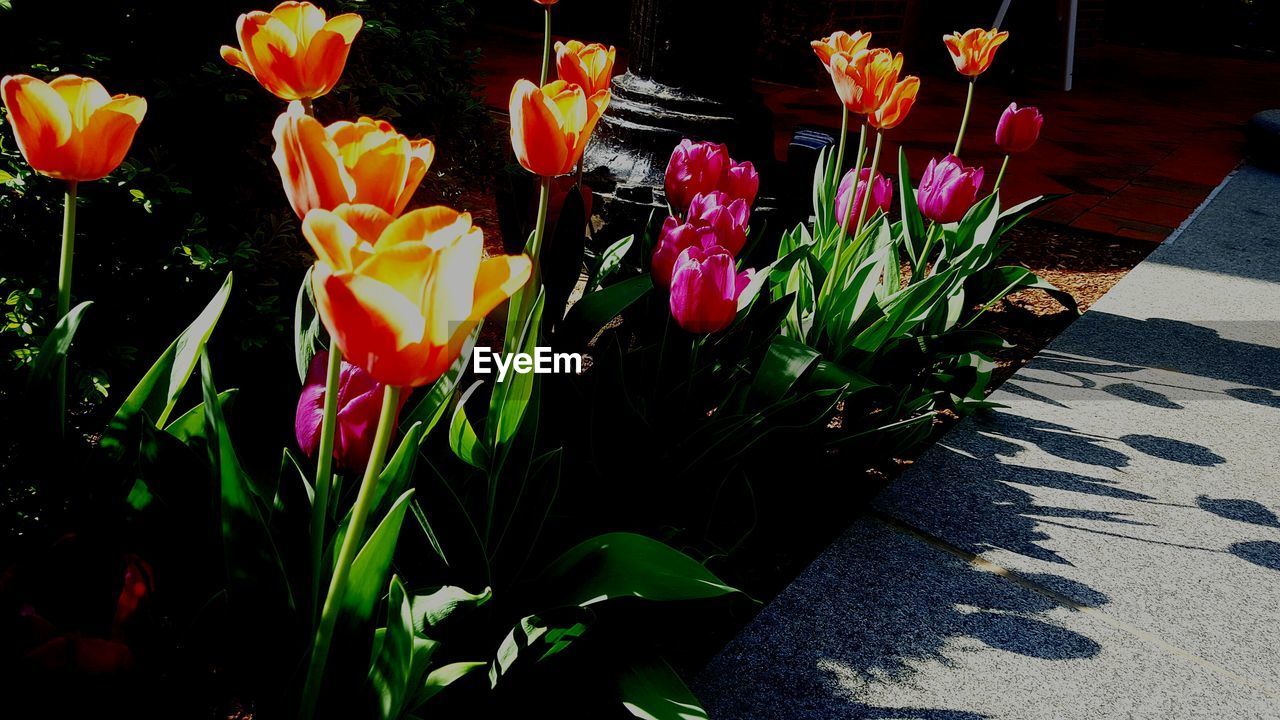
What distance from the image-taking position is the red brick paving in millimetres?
5102

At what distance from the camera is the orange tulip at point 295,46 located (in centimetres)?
112

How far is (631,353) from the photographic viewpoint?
168cm

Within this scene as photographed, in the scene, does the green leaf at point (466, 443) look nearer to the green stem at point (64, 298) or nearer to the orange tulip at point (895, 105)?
the green stem at point (64, 298)

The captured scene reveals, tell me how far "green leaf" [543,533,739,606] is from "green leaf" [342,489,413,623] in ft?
0.88

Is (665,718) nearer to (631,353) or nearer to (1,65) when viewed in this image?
(631,353)

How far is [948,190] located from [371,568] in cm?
169

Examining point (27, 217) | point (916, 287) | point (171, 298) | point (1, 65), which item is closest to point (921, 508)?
point (916, 287)

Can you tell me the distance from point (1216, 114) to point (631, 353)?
8.41 metres

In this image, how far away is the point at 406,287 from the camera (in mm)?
655

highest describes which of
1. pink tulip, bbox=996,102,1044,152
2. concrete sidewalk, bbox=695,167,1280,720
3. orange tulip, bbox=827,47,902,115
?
orange tulip, bbox=827,47,902,115

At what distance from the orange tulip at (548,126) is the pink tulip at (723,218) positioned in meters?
0.43

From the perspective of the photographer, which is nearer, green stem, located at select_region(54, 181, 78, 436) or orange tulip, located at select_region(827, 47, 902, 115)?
green stem, located at select_region(54, 181, 78, 436)

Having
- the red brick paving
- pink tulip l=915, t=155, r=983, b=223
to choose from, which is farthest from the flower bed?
the red brick paving

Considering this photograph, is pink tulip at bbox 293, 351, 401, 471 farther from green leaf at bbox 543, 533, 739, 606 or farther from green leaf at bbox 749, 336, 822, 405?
green leaf at bbox 749, 336, 822, 405
